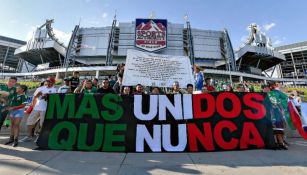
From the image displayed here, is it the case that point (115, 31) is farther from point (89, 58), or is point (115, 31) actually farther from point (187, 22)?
point (187, 22)

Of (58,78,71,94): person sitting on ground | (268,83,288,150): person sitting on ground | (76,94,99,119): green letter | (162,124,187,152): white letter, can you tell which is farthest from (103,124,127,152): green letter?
(268,83,288,150): person sitting on ground

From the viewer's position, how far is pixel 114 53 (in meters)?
56.2

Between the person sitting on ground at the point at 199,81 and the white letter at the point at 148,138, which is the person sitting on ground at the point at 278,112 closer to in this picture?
the person sitting on ground at the point at 199,81

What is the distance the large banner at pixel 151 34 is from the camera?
164 ft

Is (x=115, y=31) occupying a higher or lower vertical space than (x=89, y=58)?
higher

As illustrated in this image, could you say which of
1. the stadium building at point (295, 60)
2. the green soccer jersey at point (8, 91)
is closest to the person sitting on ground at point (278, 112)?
the green soccer jersey at point (8, 91)

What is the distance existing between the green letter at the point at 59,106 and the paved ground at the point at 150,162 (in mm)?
961

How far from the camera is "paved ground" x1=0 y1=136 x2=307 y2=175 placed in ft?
12.2

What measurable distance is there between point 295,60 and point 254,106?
8840 centimetres

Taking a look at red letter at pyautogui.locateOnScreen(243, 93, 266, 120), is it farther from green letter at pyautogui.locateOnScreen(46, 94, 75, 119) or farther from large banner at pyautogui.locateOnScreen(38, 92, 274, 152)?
green letter at pyautogui.locateOnScreen(46, 94, 75, 119)

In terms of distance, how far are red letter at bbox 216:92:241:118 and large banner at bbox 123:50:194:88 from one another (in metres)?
1.56

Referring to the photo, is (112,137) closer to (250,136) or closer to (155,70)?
(155,70)

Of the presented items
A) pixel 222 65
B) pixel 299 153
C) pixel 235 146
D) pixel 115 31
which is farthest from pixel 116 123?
pixel 222 65

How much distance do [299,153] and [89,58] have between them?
58.0 metres
